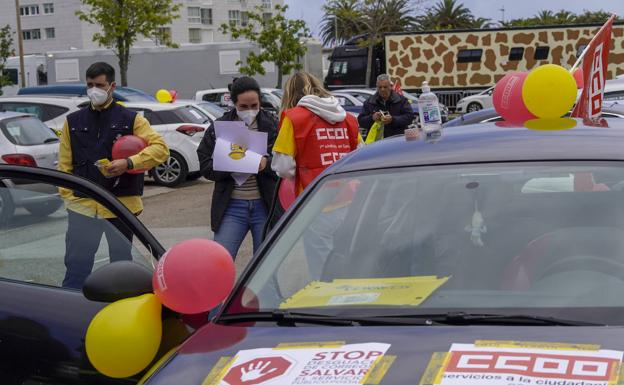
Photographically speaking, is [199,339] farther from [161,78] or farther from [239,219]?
[161,78]

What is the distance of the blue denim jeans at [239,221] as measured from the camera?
6.39 meters

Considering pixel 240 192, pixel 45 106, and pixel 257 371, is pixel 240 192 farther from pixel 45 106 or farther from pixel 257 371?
pixel 45 106

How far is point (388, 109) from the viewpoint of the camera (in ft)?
40.1

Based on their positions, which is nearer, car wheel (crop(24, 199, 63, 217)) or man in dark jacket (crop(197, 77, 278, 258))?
car wheel (crop(24, 199, 63, 217))

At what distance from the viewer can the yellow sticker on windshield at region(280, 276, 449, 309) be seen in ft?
10.5

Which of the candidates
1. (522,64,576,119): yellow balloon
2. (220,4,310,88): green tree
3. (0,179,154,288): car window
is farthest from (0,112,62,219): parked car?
(220,4,310,88): green tree

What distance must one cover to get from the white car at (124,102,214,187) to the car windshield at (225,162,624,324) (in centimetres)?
1411

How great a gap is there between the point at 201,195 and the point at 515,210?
43.4ft

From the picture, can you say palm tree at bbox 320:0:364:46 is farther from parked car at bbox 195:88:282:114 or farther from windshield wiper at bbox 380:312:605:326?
windshield wiper at bbox 380:312:605:326

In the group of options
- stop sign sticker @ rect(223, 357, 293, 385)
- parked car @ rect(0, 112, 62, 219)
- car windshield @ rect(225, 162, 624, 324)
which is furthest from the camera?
parked car @ rect(0, 112, 62, 219)

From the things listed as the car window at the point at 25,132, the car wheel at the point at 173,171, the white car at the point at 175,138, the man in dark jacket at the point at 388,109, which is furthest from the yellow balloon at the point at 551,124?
the car wheel at the point at 173,171

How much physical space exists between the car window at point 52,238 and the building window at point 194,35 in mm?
95181

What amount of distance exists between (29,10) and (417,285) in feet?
307

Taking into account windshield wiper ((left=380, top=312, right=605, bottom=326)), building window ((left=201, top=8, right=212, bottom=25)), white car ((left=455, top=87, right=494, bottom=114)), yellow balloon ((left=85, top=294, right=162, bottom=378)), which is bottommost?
white car ((left=455, top=87, right=494, bottom=114))
